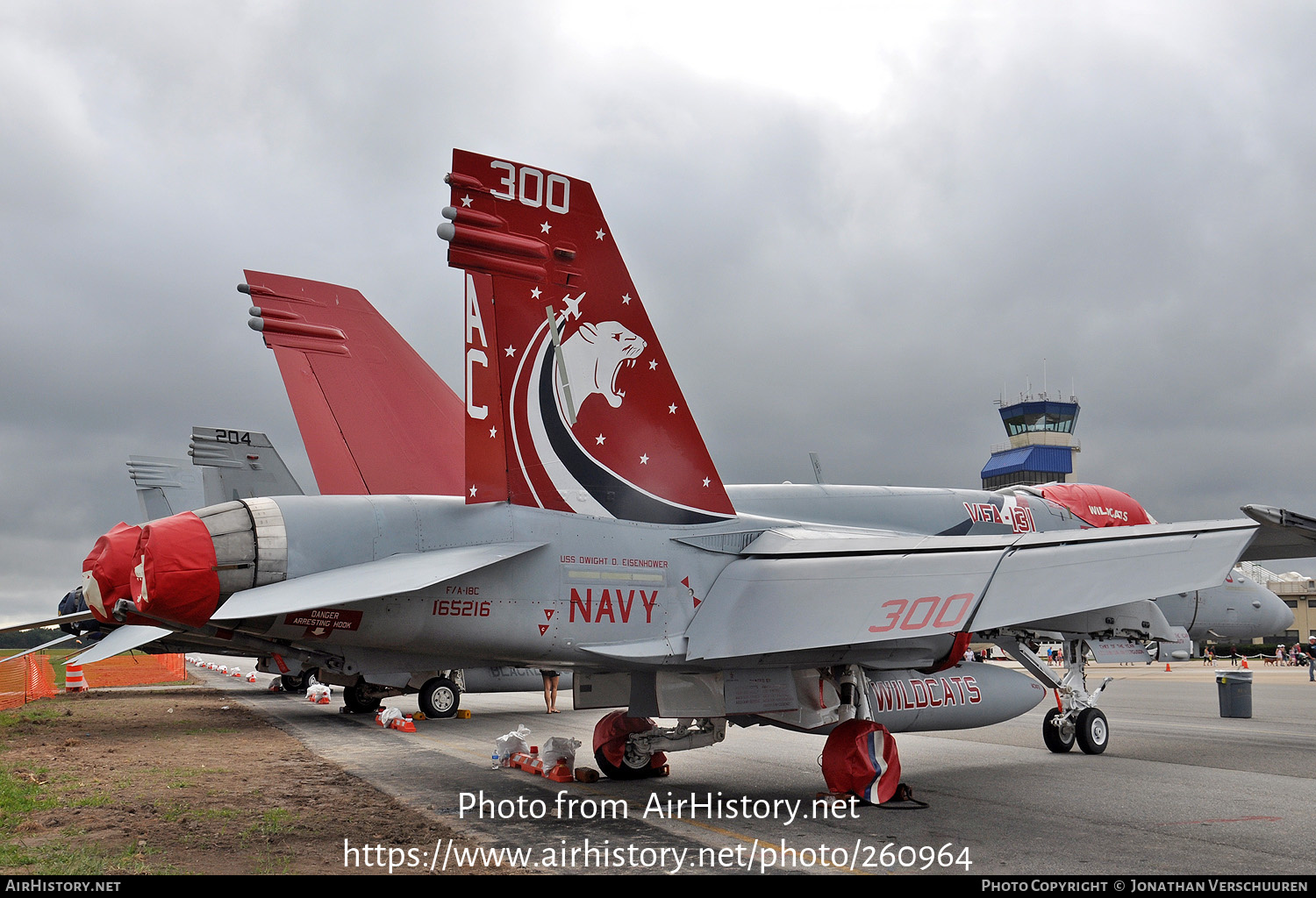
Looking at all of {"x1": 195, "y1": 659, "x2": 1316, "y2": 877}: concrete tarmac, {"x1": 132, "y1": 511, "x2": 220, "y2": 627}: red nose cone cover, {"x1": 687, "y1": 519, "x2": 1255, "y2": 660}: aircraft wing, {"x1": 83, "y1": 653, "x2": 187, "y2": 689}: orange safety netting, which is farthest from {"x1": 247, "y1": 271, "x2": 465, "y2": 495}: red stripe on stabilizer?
{"x1": 83, "y1": 653, "x2": 187, "y2": 689}: orange safety netting

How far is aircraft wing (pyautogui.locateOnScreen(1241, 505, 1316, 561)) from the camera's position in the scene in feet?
22.0

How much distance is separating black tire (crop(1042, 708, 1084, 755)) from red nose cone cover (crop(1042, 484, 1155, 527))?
2.46 metres

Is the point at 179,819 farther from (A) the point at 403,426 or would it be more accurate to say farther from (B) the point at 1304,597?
(B) the point at 1304,597

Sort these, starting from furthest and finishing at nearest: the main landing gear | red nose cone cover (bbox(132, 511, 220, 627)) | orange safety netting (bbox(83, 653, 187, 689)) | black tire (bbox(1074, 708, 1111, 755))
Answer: orange safety netting (bbox(83, 653, 187, 689)), black tire (bbox(1074, 708, 1111, 755)), the main landing gear, red nose cone cover (bbox(132, 511, 220, 627))

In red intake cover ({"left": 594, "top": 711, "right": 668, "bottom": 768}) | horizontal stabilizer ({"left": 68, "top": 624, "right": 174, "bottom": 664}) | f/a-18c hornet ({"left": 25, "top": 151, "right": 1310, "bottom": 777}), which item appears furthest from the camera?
horizontal stabilizer ({"left": 68, "top": 624, "right": 174, "bottom": 664})

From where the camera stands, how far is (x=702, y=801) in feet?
26.6

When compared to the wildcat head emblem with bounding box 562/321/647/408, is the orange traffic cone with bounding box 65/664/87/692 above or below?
below

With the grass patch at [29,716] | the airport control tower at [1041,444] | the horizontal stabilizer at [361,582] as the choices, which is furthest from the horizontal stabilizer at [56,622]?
the airport control tower at [1041,444]

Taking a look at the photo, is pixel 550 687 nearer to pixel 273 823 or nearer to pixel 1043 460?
pixel 273 823

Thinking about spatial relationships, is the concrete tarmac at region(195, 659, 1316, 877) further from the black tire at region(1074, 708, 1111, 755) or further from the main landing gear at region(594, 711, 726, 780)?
the main landing gear at region(594, 711, 726, 780)

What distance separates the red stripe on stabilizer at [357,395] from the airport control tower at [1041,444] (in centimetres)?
7371

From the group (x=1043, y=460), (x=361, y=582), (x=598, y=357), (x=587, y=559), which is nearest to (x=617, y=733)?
(x=587, y=559)

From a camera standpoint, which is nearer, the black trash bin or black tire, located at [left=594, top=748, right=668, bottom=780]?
black tire, located at [left=594, top=748, right=668, bottom=780]

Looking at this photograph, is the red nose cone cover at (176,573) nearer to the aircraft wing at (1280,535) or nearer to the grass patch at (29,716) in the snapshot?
the aircraft wing at (1280,535)
